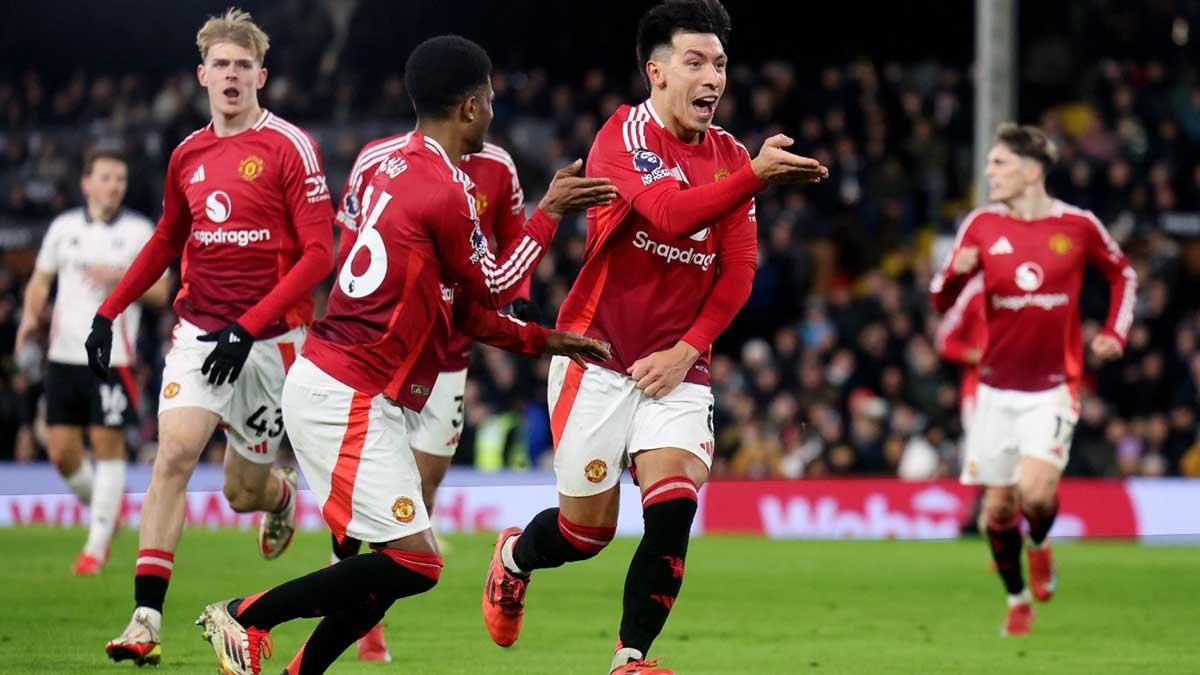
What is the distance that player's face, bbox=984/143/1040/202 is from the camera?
1068 cm

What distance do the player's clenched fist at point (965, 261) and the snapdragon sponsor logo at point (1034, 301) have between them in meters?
0.38

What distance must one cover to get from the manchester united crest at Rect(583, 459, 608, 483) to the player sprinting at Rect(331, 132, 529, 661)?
1134mm

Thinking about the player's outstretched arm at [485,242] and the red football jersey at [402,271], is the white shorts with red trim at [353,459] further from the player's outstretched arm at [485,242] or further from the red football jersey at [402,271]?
the player's outstretched arm at [485,242]

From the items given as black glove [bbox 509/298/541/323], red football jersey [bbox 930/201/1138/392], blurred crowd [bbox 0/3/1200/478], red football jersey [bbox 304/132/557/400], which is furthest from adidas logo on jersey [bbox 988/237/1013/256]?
blurred crowd [bbox 0/3/1200/478]

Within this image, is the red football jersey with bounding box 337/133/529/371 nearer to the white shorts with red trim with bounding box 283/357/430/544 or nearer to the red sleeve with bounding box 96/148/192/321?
the red sleeve with bounding box 96/148/192/321

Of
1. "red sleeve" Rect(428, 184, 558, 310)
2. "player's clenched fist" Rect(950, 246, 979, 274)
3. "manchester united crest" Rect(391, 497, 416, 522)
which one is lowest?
"manchester united crest" Rect(391, 497, 416, 522)

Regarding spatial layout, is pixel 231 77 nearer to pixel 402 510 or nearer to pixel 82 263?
pixel 402 510

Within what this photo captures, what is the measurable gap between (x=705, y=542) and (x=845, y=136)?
26.6 ft

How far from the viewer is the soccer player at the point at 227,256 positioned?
324 inches

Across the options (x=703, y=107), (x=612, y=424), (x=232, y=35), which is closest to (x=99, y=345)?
(x=232, y=35)

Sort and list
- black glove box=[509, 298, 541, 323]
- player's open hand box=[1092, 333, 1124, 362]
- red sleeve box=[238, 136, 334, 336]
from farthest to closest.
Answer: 1. player's open hand box=[1092, 333, 1124, 362]
2. black glove box=[509, 298, 541, 323]
3. red sleeve box=[238, 136, 334, 336]

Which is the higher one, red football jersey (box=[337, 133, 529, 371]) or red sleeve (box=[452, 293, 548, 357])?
red football jersey (box=[337, 133, 529, 371])

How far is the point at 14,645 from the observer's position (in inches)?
329

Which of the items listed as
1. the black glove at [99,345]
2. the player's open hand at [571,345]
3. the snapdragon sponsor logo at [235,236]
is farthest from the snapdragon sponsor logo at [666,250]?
the black glove at [99,345]
